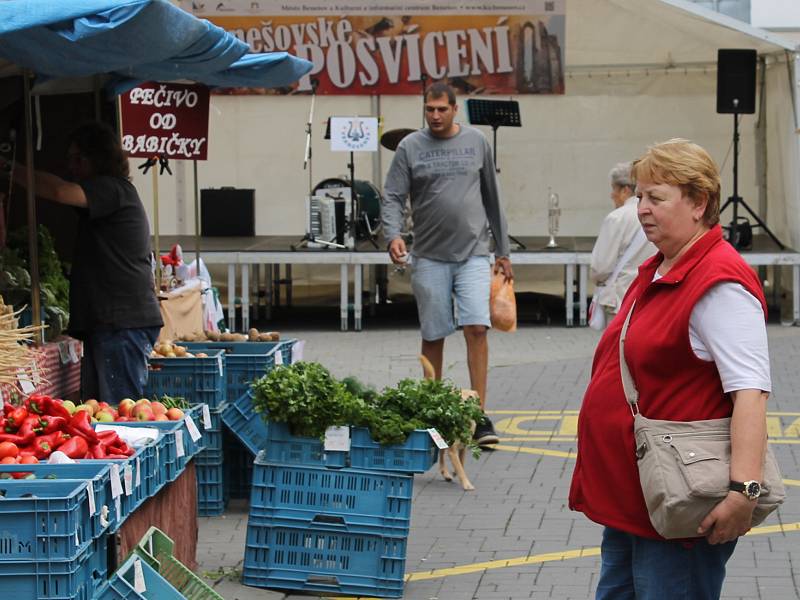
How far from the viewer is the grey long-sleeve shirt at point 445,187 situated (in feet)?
27.3

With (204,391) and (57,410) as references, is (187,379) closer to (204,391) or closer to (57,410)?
(204,391)

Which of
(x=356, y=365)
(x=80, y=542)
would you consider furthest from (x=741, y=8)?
(x=80, y=542)

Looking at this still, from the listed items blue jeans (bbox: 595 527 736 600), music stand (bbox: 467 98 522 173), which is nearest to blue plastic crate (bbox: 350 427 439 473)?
blue jeans (bbox: 595 527 736 600)

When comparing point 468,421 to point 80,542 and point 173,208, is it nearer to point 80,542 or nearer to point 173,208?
point 80,542

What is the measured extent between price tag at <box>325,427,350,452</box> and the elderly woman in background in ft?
9.44

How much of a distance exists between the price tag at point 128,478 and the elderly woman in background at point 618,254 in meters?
4.04

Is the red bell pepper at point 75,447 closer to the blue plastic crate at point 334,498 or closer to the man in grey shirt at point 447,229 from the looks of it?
the blue plastic crate at point 334,498

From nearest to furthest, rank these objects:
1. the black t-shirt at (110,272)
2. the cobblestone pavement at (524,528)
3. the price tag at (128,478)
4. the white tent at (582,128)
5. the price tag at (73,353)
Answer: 1. the price tag at (128,478)
2. the cobblestone pavement at (524,528)
3. the black t-shirt at (110,272)
4. the price tag at (73,353)
5. the white tent at (582,128)

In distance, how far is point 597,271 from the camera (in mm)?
8305

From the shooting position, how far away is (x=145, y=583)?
456cm

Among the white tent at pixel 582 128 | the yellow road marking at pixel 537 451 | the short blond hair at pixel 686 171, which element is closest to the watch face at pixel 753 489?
the short blond hair at pixel 686 171

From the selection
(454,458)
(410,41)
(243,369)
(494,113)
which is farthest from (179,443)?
(410,41)

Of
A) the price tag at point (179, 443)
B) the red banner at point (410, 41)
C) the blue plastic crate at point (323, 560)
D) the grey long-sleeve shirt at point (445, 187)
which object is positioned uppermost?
the red banner at point (410, 41)

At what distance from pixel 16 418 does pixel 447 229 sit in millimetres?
3724
